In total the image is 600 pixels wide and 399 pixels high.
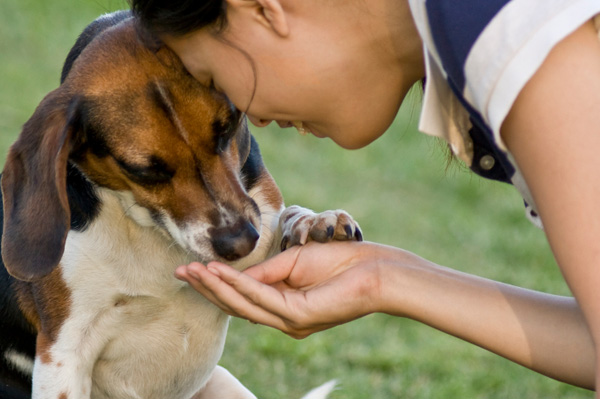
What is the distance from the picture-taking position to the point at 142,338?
2949 mm

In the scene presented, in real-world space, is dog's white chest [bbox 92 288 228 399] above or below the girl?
below

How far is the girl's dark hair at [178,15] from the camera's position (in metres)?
2.13

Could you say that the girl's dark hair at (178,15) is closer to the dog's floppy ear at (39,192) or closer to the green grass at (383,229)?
the dog's floppy ear at (39,192)

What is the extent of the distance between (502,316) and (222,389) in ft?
4.20

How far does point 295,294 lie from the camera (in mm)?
2457

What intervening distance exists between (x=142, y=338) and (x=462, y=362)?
6.00ft

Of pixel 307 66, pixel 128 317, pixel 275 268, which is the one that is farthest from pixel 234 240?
pixel 307 66

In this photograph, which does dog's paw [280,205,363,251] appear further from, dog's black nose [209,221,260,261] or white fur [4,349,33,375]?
white fur [4,349,33,375]

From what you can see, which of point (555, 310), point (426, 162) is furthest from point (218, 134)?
point (426, 162)

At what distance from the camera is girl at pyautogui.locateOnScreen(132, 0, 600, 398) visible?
162 cm

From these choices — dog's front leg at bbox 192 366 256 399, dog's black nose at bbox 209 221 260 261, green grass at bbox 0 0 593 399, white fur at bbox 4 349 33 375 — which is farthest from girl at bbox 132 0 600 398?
white fur at bbox 4 349 33 375

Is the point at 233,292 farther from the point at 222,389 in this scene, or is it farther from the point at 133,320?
the point at 222,389

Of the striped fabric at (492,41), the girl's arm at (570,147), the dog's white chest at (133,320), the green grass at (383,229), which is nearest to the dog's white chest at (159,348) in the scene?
the dog's white chest at (133,320)

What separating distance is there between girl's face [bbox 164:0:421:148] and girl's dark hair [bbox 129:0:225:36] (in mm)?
30
